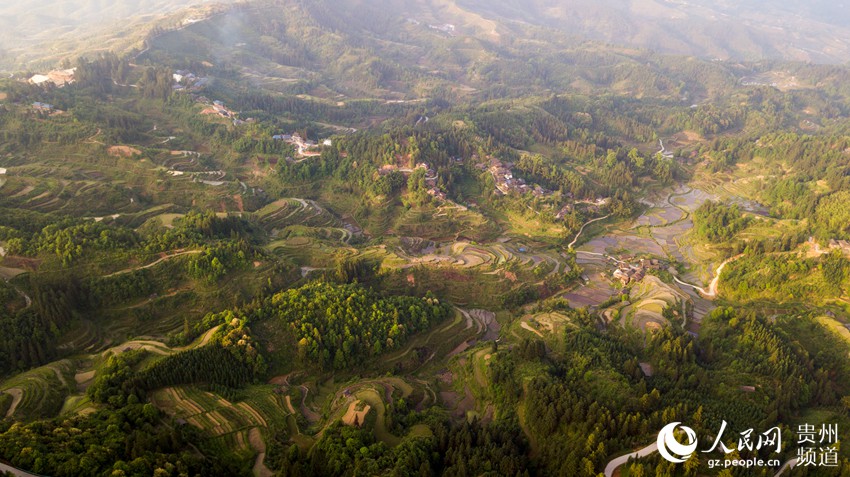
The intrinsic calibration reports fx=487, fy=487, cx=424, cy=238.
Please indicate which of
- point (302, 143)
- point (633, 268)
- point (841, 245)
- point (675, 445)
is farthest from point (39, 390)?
point (841, 245)

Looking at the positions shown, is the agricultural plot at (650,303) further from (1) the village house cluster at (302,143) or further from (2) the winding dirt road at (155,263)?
(1) the village house cluster at (302,143)

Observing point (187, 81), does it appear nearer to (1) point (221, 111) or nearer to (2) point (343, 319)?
(1) point (221, 111)

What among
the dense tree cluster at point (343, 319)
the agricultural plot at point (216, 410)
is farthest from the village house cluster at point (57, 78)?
the agricultural plot at point (216, 410)

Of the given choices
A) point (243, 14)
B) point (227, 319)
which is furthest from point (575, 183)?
point (243, 14)

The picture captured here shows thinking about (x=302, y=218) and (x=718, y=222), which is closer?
(x=718, y=222)

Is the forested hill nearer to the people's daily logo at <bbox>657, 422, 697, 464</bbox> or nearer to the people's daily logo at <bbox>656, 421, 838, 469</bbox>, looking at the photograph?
the people's daily logo at <bbox>657, 422, 697, 464</bbox>

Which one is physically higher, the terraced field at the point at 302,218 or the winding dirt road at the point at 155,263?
the winding dirt road at the point at 155,263
